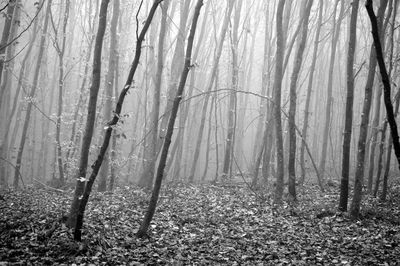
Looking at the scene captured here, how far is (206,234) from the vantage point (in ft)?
23.0

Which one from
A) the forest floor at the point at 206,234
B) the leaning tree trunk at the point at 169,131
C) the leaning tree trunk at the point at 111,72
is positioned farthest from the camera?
the leaning tree trunk at the point at 111,72

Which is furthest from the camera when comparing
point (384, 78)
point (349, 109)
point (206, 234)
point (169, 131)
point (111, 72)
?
point (111, 72)

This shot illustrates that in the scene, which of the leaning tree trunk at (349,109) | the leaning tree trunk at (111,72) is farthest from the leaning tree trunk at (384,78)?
the leaning tree trunk at (111,72)

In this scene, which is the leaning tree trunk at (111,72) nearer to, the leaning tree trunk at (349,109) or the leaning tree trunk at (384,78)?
the leaning tree trunk at (349,109)

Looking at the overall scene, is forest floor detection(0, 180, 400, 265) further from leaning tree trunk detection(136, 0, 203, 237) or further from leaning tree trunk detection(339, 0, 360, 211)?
leaning tree trunk detection(339, 0, 360, 211)

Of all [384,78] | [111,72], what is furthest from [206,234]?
[111,72]

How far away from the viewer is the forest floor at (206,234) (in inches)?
213

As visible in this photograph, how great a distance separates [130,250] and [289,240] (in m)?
3.03

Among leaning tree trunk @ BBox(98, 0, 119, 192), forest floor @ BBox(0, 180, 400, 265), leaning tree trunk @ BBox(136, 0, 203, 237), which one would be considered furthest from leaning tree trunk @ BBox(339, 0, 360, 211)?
leaning tree trunk @ BBox(98, 0, 119, 192)

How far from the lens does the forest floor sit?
5.42 metres

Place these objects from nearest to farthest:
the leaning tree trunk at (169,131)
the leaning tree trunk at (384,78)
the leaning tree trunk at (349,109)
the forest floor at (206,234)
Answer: the leaning tree trunk at (384,78) < the forest floor at (206,234) < the leaning tree trunk at (169,131) < the leaning tree trunk at (349,109)

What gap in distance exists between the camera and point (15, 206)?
841cm

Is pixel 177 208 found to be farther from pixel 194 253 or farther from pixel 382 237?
pixel 382 237

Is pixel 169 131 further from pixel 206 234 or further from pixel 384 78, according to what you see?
pixel 384 78
